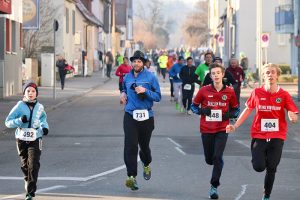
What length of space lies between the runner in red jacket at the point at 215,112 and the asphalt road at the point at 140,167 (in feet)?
1.88

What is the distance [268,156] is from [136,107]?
2.28 metres

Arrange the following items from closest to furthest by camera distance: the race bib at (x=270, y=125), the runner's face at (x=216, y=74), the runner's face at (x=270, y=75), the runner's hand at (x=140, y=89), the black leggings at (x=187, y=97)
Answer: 1. the runner's face at (x=270, y=75)
2. the race bib at (x=270, y=125)
3. the runner's face at (x=216, y=74)
4. the runner's hand at (x=140, y=89)
5. the black leggings at (x=187, y=97)

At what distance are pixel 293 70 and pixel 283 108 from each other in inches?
1850

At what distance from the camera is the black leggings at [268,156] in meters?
10.9

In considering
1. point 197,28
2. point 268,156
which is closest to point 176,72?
point 268,156

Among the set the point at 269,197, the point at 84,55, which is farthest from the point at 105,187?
the point at 84,55

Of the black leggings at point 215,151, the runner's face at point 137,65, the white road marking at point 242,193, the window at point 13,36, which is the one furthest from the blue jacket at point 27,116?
the window at point 13,36

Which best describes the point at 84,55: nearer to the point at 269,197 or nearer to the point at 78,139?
the point at 78,139

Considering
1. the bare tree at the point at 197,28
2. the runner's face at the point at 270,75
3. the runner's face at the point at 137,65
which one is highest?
the bare tree at the point at 197,28

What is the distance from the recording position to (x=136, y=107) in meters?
12.5

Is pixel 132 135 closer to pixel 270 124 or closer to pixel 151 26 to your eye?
pixel 270 124

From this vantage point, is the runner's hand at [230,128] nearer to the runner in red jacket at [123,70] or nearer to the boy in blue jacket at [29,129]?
the boy in blue jacket at [29,129]

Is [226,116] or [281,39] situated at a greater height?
[281,39]

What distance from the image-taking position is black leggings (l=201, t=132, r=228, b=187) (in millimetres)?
11619
